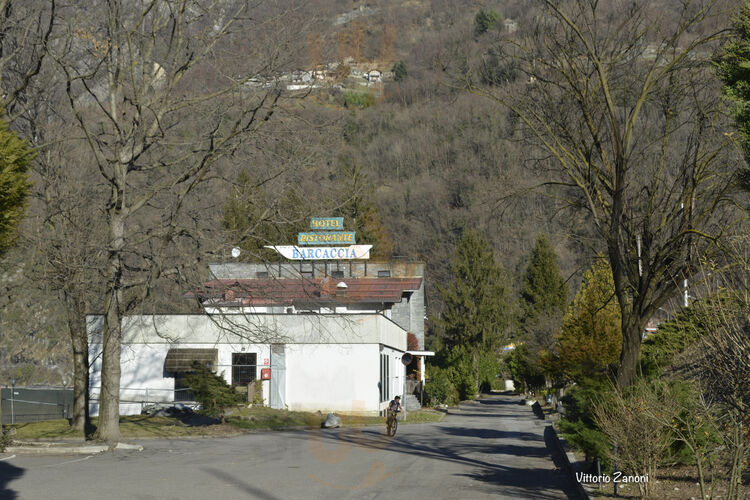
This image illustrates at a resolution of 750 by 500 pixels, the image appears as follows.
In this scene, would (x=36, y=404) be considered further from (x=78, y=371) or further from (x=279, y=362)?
(x=78, y=371)

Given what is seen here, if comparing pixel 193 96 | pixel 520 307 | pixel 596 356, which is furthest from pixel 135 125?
pixel 520 307

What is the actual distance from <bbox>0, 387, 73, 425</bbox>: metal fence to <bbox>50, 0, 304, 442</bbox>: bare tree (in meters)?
14.9

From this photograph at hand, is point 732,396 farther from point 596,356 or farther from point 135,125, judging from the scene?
point 596,356

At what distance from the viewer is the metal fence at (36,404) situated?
1337 inches

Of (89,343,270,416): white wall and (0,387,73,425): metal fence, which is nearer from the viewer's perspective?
(0,387,73,425): metal fence

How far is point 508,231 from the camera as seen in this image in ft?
338

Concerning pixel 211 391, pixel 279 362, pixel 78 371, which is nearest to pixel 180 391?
pixel 279 362

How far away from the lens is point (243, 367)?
37.2 meters

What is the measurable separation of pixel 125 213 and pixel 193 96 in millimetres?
4010

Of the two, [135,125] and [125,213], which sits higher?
[135,125]

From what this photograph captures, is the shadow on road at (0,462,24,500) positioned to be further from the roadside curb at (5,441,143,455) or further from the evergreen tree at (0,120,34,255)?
the evergreen tree at (0,120,34,255)

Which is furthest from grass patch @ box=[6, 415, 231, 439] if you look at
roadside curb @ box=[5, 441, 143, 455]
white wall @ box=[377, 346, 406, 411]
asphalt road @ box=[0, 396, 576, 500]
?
white wall @ box=[377, 346, 406, 411]

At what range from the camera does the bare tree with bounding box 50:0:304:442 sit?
20781 millimetres

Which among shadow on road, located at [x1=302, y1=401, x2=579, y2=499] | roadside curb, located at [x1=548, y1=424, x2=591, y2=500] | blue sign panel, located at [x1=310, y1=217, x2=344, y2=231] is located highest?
blue sign panel, located at [x1=310, y1=217, x2=344, y2=231]
